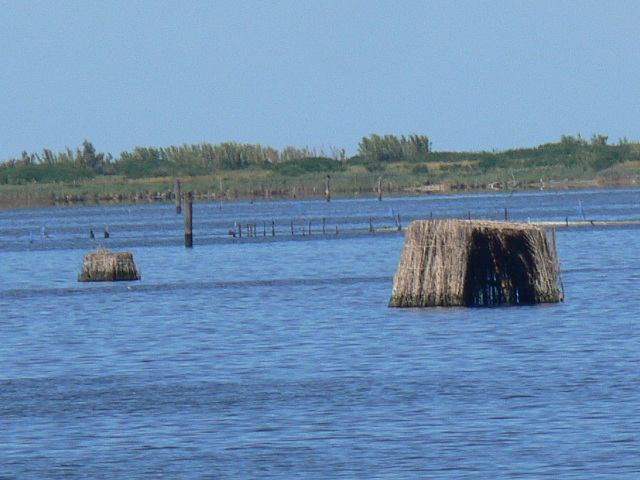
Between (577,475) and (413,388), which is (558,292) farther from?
(577,475)

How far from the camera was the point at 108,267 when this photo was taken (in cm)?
5481

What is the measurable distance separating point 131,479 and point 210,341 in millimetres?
14874

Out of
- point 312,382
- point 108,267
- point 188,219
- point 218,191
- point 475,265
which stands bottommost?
point 218,191

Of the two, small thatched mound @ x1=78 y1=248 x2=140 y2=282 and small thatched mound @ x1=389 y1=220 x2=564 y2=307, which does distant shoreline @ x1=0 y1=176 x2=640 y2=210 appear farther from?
small thatched mound @ x1=389 y1=220 x2=564 y2=307

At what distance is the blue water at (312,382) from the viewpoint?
18.6m

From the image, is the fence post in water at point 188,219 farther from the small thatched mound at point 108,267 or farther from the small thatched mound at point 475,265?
the small thatched mound at point 475,265

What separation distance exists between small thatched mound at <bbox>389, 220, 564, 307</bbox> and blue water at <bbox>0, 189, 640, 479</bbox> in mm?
641

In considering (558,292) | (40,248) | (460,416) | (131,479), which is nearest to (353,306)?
(558,292)

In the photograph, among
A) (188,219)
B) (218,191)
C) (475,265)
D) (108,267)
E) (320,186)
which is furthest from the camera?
(320,186)

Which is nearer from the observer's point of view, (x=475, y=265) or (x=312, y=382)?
(x=312, y=382)

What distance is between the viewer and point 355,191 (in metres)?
198

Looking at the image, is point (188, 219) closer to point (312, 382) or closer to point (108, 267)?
point (108, 267)

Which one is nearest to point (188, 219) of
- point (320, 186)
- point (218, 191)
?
point (218, 191)

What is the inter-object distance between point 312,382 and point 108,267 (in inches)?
1200
